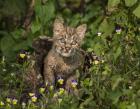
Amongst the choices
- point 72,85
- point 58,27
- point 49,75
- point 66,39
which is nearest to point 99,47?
point 66,39

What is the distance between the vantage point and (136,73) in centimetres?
804

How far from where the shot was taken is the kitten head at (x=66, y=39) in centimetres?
877

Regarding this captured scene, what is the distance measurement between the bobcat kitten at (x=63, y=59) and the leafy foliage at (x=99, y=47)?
0.28 m

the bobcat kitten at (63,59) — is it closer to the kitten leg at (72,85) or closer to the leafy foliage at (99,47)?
the kitten leg at (72,85)

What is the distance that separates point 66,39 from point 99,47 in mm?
432

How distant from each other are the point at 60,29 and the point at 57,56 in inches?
14.1

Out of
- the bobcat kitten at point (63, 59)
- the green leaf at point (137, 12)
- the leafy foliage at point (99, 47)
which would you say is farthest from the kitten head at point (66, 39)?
the green leaf at point (137, 12)

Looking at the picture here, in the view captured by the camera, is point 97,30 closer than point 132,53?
No

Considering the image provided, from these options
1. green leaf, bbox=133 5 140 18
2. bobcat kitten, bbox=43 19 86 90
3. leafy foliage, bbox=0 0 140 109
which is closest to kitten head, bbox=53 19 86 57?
Result: bobcat kitten, bbox=43 19 86 90

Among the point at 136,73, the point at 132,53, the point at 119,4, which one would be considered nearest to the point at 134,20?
the point at 119,4

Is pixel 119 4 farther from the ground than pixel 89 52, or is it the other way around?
pixel 119 4

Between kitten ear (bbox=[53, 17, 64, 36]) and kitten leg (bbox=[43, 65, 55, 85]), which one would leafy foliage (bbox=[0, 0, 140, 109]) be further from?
kitten ear (bbox=[53, 17, 64, 36])

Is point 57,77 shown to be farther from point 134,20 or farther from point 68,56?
point 134,20

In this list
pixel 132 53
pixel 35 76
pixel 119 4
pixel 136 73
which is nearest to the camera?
pixel 136 73
